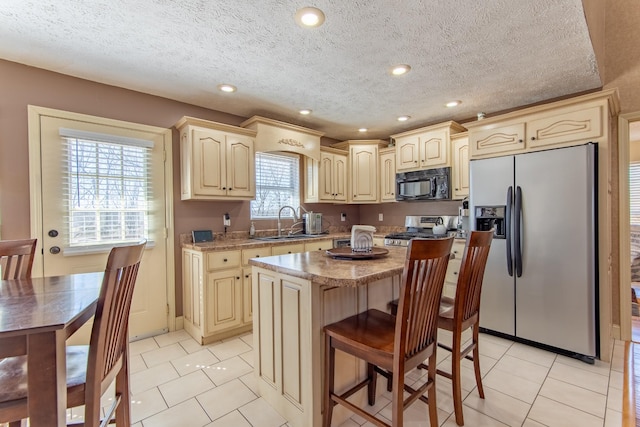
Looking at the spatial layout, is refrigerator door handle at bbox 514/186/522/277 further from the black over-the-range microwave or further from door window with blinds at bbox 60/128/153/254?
door window with blinds at bbox 60/128/153/254

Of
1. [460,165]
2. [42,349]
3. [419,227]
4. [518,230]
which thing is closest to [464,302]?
[518,230]

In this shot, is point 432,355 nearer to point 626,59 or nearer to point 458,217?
point 458,217

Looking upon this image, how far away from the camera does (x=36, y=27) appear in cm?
187

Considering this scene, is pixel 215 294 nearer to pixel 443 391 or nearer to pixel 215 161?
pixel 215 161

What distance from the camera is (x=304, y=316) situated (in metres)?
1.56

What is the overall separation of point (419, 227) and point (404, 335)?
3.10 meters

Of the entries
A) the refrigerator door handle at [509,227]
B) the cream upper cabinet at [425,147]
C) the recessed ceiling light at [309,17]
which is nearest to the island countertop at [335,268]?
the refrigerator door handle at [509,227]

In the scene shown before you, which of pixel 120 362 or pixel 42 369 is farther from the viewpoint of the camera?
pixel 120 362

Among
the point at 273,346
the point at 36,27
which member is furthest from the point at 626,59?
the point at 36,27

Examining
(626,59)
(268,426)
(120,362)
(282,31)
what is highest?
(626,59)

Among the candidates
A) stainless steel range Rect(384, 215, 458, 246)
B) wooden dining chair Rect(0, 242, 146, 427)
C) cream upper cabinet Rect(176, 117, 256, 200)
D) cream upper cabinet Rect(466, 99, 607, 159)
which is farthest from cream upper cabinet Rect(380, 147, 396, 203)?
wooden dining chair Rect(0, 242, 146, 427)

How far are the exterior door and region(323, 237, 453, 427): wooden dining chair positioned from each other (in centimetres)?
222

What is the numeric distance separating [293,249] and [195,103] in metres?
1.92

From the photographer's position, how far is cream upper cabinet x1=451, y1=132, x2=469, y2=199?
3.50 meters
